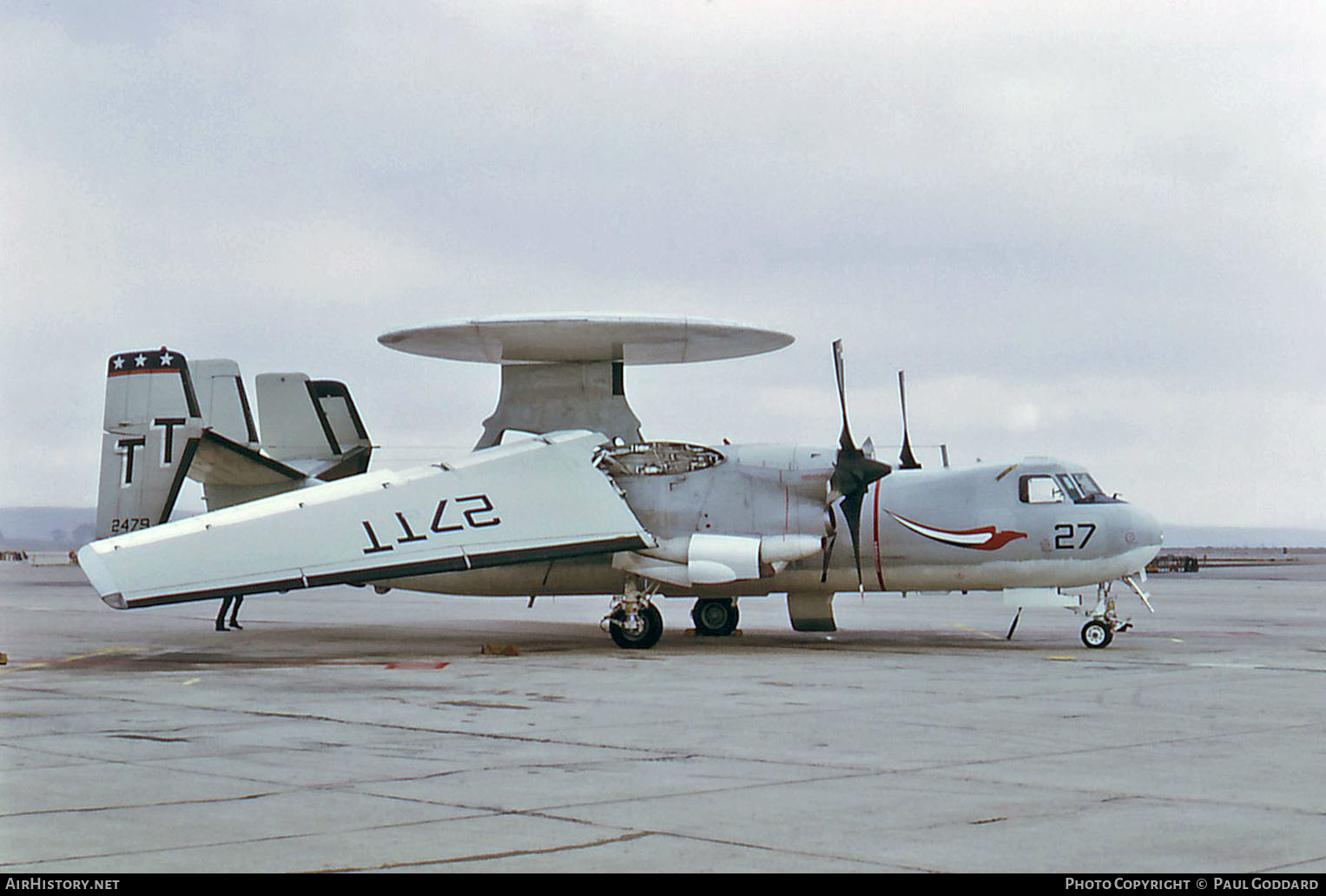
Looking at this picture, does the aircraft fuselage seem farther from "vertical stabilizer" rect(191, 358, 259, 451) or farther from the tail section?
"vertical stabilizer" rect(191, 358, 259, 451)

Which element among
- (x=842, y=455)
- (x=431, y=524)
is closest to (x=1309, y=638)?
(x=842, y=455)

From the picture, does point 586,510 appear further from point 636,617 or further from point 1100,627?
point 1100,627

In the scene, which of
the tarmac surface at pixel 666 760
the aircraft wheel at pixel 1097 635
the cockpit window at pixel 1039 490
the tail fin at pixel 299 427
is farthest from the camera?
the tail fin at pixel 299 427

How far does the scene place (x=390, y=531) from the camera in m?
22.7

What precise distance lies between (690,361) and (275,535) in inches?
383

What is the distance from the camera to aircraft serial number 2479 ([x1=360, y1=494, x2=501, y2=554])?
890 inches

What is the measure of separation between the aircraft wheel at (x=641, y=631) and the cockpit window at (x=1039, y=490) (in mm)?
7229

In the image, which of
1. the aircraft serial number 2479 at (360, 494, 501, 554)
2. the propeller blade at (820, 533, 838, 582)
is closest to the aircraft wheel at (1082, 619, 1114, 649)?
the propeller blade at (820, 533, 838, 582)

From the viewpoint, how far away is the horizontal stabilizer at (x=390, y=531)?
2153 cm

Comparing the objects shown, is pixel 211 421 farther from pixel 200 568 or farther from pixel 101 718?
pixel 101 718

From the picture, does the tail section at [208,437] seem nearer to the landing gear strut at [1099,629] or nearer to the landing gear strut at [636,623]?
the landing gear strut at [636,623]

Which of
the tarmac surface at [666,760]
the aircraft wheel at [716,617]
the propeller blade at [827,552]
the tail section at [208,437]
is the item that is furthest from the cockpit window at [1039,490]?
the tail section at [208,437]

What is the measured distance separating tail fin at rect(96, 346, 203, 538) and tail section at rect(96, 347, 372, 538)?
0.02 m

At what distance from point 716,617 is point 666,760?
18894mm
